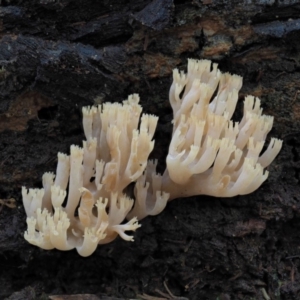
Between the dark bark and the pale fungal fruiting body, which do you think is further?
the dark bark

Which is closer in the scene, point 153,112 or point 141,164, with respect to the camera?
point 141,164

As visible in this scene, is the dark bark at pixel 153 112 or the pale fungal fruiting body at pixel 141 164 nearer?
the pale fungal fruiting body at pixel 141 164

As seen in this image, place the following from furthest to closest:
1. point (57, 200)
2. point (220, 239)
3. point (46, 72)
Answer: point (220, 239)
point (46, 72)
point (57, 200)

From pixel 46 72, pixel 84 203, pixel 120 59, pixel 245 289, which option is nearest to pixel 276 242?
pixel 245 289

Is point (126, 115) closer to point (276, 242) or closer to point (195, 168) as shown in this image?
point (195, 168)
